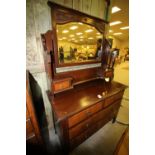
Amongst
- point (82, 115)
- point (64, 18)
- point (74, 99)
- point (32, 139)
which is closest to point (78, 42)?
point (64, 18)

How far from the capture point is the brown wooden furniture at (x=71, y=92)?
99 cm

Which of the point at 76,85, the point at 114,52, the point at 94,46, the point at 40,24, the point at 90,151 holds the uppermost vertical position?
the point at 40,24

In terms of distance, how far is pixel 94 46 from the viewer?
1621 millimetres

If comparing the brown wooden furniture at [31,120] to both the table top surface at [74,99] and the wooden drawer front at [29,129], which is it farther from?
the table top surface at [74,99]

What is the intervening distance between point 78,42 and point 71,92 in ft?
2.46

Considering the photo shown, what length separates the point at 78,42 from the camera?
1399 millimetres

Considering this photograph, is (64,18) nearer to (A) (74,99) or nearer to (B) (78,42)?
(B) (78,42)
